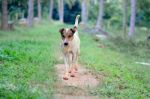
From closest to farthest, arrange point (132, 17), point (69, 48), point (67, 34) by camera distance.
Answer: point (67, 34) < point (69, 48) < point (132, 17)

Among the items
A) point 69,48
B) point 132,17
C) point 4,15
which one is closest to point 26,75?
point 69,48

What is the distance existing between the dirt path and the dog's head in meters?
1.03

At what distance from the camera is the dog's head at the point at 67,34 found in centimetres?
1170

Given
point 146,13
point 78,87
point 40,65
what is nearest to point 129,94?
point 78,87

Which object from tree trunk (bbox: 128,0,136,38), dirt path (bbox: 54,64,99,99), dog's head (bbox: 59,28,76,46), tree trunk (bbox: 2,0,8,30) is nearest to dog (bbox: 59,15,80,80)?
dog's head (bbox: 59,28,76,46)

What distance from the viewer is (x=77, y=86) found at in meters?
10.7

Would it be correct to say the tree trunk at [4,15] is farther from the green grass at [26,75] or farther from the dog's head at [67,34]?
the dog's head at [67,34]

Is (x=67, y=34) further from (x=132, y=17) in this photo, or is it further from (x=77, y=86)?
(x=132, y=17)

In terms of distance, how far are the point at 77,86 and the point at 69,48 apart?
1719 mm

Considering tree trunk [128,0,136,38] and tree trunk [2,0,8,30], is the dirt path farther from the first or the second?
tree trunk [128,0,136,38]

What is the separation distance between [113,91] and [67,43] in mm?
2296

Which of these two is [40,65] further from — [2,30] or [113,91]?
[2,30]

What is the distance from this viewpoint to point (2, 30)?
3066cm

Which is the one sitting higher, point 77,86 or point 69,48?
point 69,48
